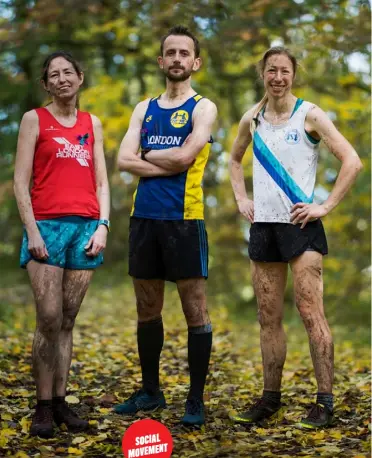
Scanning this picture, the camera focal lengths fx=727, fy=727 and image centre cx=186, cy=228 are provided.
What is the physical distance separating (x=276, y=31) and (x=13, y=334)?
4.63 metres

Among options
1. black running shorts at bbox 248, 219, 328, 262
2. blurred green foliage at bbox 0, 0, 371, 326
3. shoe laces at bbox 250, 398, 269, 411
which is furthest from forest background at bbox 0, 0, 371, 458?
black running shorts at bbox 248, 219, 328, 262

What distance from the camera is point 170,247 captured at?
429 centimetres

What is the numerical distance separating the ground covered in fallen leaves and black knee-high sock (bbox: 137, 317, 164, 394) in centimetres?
22

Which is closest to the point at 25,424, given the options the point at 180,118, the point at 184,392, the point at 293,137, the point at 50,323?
the point at 50,323

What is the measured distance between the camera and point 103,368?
20.7 feet

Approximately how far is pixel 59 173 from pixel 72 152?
0.15m

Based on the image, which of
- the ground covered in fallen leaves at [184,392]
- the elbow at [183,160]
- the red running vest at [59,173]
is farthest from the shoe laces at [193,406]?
the elbow at [183,160]

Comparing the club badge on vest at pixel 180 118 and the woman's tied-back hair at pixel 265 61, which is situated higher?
the woman's tied-back hair at pixel 265 61

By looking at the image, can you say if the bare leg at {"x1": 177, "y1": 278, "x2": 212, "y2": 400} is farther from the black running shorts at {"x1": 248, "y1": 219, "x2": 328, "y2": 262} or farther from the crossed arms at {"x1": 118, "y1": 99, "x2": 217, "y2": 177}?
the crossed arms at {"x1": 118, "y1": 99, "x2": 217, "y2": 177}

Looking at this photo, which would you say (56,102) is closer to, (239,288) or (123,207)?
(239,288)

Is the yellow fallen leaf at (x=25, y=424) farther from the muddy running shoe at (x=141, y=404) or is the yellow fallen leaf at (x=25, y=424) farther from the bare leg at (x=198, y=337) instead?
the bare leg at (x=198, y=337)

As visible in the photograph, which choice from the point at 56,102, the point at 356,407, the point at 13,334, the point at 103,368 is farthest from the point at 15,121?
the point at 356,407

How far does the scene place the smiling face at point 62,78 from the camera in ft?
13.6

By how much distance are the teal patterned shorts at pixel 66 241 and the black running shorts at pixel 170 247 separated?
0.29m
